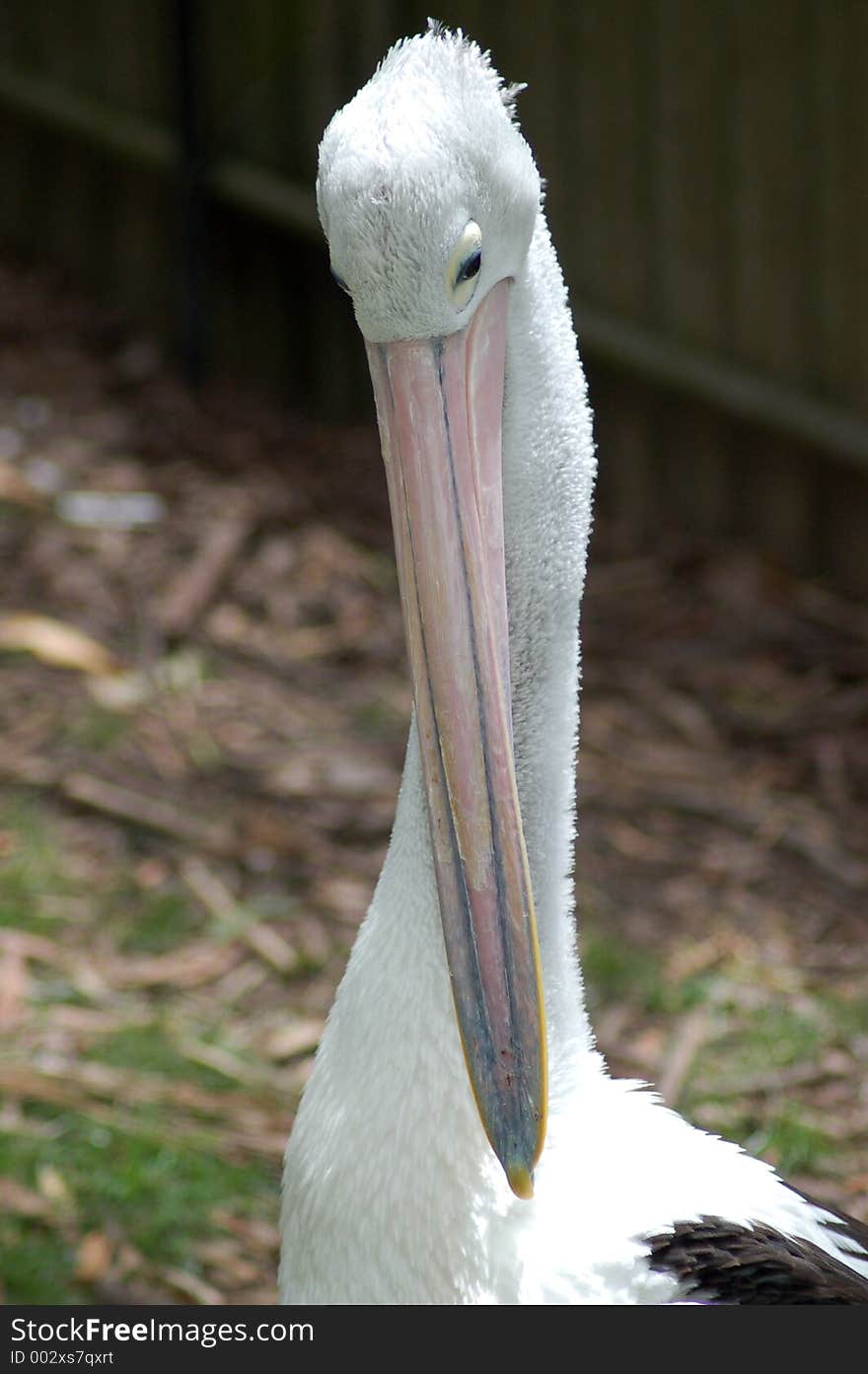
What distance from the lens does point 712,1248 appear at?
2.22 m

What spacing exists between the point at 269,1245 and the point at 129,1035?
64 cm

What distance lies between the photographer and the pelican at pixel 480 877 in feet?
6.45

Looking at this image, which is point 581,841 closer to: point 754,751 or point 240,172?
point 754,751

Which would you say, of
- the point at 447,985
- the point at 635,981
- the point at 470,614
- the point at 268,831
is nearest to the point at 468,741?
the point at 470,614

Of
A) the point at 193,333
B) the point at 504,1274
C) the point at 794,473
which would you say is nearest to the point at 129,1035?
the point at 504,1274

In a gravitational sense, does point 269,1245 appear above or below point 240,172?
below

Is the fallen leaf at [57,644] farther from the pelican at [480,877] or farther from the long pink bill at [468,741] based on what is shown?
the long pink bill at [468,741]

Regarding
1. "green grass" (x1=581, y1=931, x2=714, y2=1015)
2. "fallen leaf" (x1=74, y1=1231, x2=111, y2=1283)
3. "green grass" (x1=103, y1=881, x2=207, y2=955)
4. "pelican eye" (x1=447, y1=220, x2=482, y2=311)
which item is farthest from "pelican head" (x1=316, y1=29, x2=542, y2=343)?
"green grass" (x1=103, y1=881, x2=207, y2=955)

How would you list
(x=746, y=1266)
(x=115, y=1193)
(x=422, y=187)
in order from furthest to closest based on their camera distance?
(x=115, y=1193) → (x=746, y=1266) → (x=422, y=187)

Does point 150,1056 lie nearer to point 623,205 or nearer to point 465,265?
point 465,265

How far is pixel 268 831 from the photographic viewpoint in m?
4.38

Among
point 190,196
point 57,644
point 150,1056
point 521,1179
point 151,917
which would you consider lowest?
point 150,1056

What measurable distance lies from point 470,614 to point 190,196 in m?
4.94

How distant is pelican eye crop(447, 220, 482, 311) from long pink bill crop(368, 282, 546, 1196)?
0.20ft
